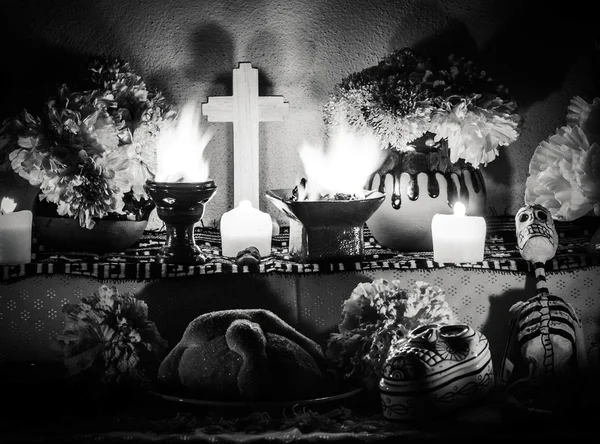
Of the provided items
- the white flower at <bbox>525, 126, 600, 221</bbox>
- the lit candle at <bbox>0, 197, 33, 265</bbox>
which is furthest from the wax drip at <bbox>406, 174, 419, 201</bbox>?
the lit candle at <bbox>0, 197, 33, 265</bbox>

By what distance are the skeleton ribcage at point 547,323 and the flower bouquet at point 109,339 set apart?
773 millimetres

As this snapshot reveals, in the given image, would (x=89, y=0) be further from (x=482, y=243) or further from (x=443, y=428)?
(x=443, y=428)

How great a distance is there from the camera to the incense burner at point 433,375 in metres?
1.84

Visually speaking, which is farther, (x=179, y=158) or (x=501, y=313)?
(x=179, y=158)

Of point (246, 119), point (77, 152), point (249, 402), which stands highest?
point (246, 119)

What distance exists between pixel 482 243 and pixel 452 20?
2.69 feet

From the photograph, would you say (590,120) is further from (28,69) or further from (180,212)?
(28,69)

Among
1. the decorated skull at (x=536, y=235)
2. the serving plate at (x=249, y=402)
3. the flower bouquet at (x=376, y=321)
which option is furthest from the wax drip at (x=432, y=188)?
the serving plate at (x=249, y=402)

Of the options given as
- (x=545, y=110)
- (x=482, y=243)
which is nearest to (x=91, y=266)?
(x=482, y=243)

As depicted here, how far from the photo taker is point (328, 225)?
7.29 ft

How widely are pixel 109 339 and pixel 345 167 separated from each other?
69 cm

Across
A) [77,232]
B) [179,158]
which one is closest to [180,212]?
[179,158]

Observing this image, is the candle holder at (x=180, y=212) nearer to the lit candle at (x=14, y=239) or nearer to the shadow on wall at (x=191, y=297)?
the shadow on wall at (x=191, y=297)

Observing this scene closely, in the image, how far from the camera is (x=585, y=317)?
2184 mm
